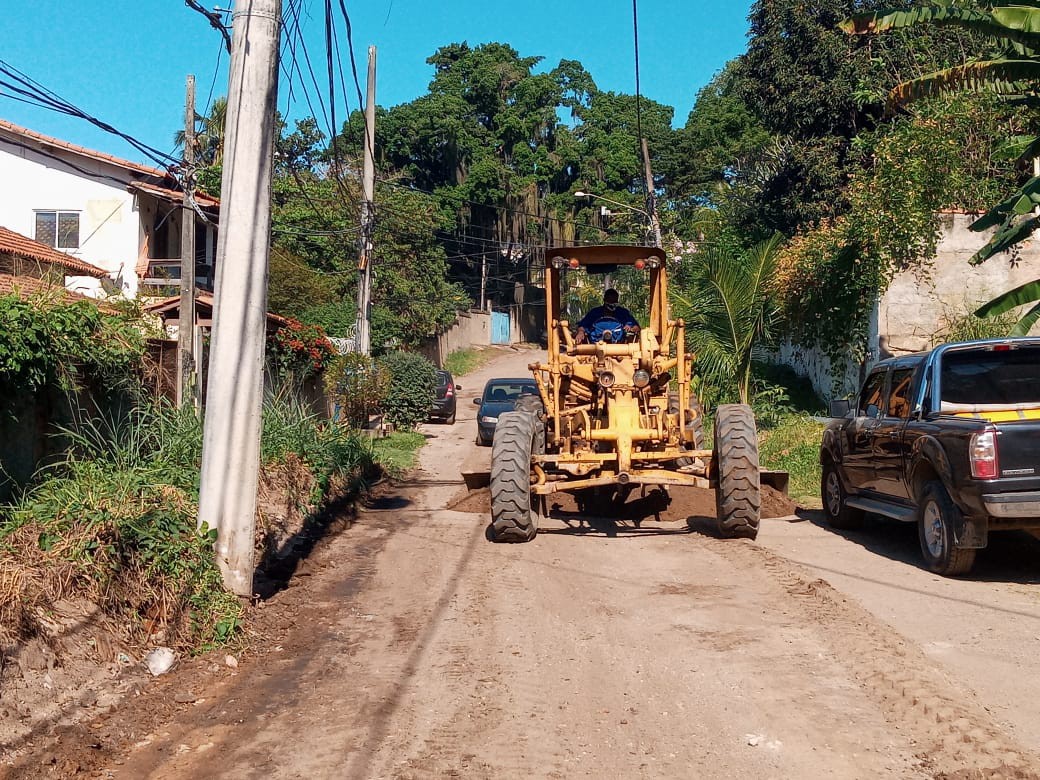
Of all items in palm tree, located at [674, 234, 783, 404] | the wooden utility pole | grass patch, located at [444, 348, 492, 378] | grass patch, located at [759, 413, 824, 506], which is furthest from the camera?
the wooden utility pole

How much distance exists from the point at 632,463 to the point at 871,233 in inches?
418

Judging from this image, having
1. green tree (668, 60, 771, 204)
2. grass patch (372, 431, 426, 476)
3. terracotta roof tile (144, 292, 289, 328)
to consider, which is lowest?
grass patch (372, 431, 426, 476)

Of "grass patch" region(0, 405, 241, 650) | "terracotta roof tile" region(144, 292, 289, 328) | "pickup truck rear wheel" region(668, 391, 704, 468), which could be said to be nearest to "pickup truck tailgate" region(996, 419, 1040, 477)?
"pickup truck rear wheel" region(668, 391, 704, 468)

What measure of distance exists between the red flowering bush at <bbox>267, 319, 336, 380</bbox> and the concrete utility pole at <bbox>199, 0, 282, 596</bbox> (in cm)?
1213

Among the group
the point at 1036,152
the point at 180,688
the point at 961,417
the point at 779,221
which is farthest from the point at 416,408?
the point at 180,688

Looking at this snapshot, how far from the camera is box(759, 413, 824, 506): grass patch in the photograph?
632 inches

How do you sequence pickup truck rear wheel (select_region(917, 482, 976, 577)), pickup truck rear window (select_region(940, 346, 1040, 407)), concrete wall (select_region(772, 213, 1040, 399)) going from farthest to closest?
1. concrete wall (select_region(772, 213, 1040, 399))
2. pickup truck rear window (select_region(940, 346, 1040, 407))
3. pickup truck rear wheel (select_region(917, 482, 976, 577))

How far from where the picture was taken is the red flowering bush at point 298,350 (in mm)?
20825

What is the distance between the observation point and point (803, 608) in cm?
772

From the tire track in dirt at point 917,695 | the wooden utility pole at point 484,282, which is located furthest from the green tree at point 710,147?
the tire track in dirt at point 917,695

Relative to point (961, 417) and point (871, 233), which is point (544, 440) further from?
point (871, 233)

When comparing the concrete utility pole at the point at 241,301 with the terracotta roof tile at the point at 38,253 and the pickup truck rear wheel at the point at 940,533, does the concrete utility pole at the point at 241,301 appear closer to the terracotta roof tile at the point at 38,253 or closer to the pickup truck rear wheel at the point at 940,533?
the pickup truck rear wheel at the point at 940,533

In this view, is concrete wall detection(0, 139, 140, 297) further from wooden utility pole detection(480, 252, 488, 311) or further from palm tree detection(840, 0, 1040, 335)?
wooden utility pole detection(480, 252, 488, 311)

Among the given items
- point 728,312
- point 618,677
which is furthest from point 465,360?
point 618,677
